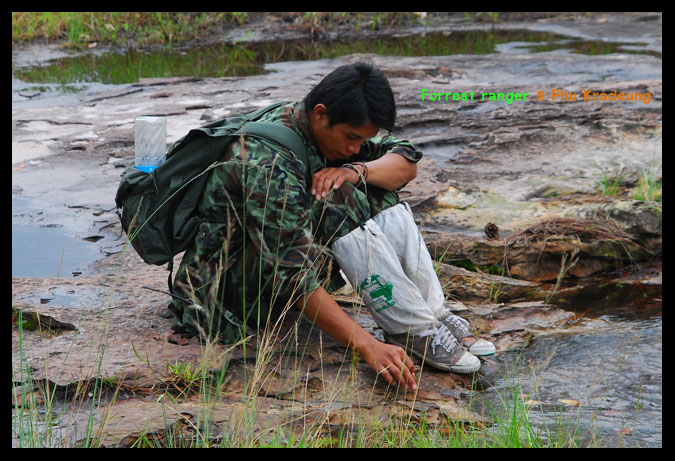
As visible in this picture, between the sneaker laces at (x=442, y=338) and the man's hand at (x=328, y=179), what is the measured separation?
632mm

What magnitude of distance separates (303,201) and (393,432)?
2.65 ft

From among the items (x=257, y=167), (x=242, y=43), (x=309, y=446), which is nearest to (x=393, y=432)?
(x=309, y=446)

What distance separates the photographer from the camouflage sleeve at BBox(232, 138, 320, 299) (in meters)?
2.41

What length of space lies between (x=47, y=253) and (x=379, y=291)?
2.19m

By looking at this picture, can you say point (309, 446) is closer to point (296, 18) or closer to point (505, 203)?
point (505, 203)

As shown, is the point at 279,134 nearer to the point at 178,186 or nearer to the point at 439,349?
the point at 178,186

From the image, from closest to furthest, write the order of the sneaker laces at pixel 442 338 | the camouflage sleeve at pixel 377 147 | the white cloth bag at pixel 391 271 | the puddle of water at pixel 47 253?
the white cloth bag at pixel 391 271 → the sneaker laces at pixel 442 338 → the camouflage sleeve at pixel 377 147 → the puddle of water at pixel 47 253

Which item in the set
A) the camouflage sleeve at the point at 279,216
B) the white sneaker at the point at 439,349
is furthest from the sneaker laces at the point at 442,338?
the camouflage sleeve at the point at 279,216

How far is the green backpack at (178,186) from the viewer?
255cm

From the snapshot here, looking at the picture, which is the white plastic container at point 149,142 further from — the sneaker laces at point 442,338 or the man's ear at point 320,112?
the sneaker laces at point 442,338

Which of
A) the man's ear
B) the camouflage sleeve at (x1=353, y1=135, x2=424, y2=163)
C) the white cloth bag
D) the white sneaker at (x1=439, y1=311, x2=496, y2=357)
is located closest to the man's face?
the man's ear

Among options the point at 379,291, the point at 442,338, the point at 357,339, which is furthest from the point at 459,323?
the point at 357,339

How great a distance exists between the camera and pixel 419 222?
14.2 ft
